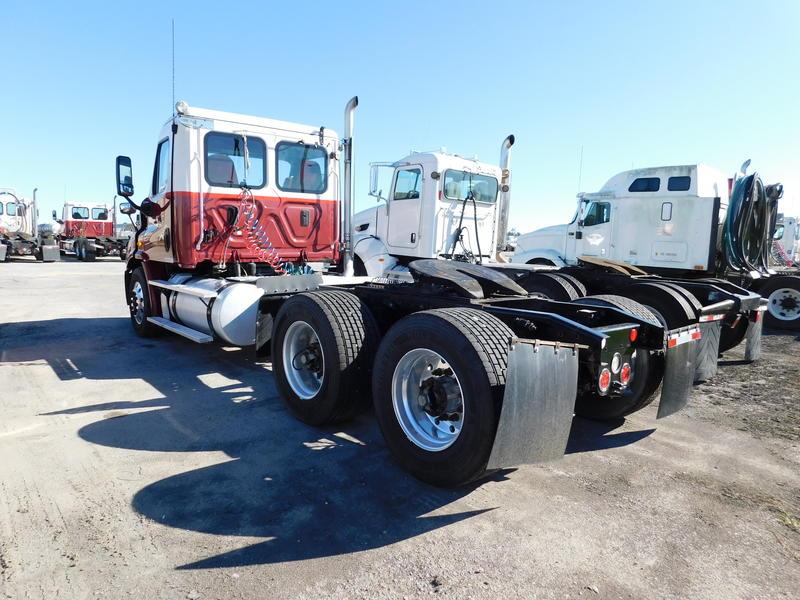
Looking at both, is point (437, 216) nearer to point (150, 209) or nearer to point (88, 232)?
point (150, 209)

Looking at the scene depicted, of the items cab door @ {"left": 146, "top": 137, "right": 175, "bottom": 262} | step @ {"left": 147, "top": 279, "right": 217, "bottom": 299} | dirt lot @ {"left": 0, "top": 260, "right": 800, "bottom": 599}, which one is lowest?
dirt lot @ {"left": 0, "top": 260, "right": 800, "bottom": 599}

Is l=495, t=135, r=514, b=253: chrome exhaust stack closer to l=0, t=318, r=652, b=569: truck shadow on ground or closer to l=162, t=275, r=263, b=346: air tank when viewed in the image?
l=162, t=275, r=263, b=346: air tank

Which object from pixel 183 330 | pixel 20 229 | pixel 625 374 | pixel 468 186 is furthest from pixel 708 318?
pixel 20 229

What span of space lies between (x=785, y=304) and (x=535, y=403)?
32.3 ft

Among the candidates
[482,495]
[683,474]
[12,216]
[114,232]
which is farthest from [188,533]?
[114,232]

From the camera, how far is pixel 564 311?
3848 mm

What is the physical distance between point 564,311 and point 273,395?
283 centimetres

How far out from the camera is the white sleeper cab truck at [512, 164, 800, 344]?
9672 mm

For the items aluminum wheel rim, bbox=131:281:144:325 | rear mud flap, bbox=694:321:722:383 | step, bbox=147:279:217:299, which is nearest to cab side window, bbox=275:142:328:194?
step, bbox=147:279:217:299

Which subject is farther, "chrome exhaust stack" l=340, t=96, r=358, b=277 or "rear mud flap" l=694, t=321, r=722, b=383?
"chrome exhaust stack" l=340, t=96, r=358, b=277

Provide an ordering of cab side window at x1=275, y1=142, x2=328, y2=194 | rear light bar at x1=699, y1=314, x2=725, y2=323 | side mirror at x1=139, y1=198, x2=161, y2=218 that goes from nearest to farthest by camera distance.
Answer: rear light bar at x1=699, y1=314, x2=725, y2=323, side mirror at x1=139, y1=198, x2=161, y2=218, cab side window at x1=275, y1=142, x2=328, y2=194

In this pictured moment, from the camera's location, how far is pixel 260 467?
347 centimetres

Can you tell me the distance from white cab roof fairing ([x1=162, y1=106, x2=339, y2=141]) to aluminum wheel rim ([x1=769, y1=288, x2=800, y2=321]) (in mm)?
8925

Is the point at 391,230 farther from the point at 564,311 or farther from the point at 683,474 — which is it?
the point at 683,474
